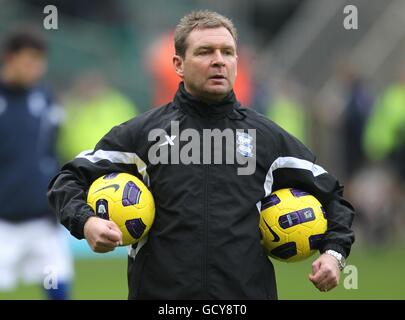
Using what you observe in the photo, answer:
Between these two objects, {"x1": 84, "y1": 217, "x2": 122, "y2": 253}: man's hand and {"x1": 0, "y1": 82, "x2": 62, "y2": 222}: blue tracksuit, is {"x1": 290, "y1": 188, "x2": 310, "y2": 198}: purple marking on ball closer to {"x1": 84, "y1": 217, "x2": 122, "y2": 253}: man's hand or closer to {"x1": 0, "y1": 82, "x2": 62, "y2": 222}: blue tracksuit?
{"x1": 84, "y1": 217, "x2": 122, "y2": 253}: man's hand

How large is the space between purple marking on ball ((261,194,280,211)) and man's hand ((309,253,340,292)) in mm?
400

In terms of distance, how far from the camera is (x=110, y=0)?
21875mm

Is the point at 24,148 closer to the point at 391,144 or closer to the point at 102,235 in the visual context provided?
the point at 102,235

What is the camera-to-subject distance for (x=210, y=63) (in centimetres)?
530

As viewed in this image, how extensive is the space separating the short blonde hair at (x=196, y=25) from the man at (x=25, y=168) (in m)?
3.96

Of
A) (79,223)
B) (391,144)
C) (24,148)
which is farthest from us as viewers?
(391,144)

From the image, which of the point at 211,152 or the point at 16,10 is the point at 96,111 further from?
the point at 211,152

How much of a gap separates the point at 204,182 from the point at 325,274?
0.74 m

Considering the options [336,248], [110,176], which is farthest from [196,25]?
[336,248]

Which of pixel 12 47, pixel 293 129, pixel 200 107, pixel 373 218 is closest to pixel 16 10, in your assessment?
pixel 293 129

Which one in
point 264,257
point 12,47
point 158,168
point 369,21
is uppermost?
point 369,21

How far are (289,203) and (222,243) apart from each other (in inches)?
19.1

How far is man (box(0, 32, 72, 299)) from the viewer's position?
30.3 ft

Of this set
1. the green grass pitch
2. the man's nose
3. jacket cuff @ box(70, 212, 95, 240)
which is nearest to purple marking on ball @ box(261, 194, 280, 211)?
the man's nose
